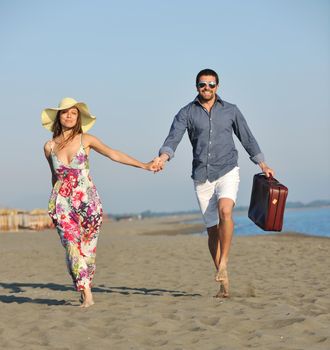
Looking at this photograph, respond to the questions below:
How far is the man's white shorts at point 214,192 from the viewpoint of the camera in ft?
21.7

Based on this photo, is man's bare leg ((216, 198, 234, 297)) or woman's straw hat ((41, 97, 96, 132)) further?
man's bare leg ((216, 198, 234, 297))

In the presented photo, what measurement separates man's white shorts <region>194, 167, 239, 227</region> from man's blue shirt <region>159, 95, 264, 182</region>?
0.06m

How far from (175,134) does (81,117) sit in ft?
3.21

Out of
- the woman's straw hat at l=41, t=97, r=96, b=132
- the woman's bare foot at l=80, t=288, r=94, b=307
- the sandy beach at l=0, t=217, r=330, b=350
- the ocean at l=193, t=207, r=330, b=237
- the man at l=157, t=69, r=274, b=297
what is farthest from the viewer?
the ocean at l=193, t=207, r=330, b=237

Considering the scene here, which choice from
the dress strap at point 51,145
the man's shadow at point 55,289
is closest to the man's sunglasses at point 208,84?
the dress strap at point 51,145

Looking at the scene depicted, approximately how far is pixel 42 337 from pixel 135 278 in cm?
448

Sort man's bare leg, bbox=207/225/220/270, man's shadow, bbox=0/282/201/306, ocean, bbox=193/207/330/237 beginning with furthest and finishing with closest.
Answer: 1. ocean, bbox=193/207/330/237
2. man's shadow, bbox=0/282/201/306
3. man's bare leg, bbox=207/225/220/270

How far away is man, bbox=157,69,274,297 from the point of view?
6.62 meters

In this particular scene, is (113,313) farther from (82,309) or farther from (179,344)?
(179,344)

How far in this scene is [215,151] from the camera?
6656 millimetres

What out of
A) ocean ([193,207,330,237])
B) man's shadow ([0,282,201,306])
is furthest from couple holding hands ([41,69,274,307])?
ocean ([193,207,330,237])

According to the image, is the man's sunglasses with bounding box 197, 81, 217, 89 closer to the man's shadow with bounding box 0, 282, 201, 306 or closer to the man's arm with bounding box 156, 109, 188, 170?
the man's arm with bounding box 156, 109, 188, 170

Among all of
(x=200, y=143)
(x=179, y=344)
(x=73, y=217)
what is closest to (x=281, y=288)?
(x=200, y=143)

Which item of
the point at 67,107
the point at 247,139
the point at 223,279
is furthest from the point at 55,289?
the point at 247,139
